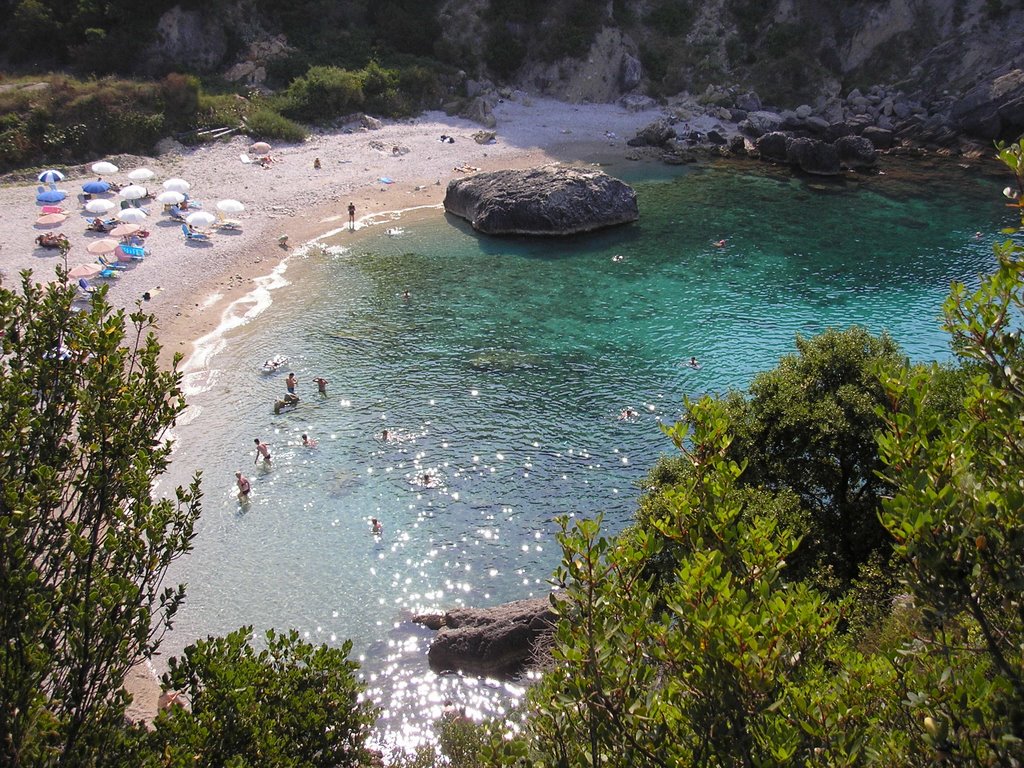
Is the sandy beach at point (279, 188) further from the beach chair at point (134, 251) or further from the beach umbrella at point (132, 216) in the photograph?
the beach umbrella at point (132, 216)

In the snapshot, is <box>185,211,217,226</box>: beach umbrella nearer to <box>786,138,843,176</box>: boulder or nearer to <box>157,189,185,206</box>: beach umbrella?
<box>157,189,185,206</box>: beach umbrella

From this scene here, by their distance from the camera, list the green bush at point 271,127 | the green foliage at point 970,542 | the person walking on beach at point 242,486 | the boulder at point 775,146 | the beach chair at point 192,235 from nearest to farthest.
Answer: the green foliage at point 970,542
the person walking on beach at point 242,486
the beach chair at point 192,235
the green bush at point 271,127
the boulder at point 775,146

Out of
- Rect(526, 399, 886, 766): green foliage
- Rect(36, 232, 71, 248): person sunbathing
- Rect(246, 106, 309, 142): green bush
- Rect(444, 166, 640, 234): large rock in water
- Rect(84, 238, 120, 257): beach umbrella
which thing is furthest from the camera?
Rect(246, 106, 309, 142): green bush

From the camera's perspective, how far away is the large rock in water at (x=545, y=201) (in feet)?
178

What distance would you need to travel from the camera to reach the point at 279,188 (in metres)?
58.8

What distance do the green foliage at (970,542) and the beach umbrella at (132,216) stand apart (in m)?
50.1

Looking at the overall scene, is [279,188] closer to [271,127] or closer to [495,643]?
[271,127]

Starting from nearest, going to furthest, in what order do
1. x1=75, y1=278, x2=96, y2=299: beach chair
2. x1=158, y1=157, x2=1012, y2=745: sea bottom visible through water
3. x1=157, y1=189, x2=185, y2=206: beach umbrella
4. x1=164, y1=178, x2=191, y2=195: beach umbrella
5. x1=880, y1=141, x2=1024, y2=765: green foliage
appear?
x1=880, y1=141, x2=1024, y2=765: green foliage < x1=158, y1=157, x2=1012, y2=745: sea bottom visible through water < x1=75, y1=278, x2=96, y2=299: beach chair < x1=157, y1=189, x2=185, y2=206: beach umbrella < x1=164, y1=178, x2=191, y2=195: beach umbrella

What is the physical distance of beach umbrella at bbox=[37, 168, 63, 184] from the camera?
5178 centimetres

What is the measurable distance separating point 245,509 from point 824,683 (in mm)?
24205

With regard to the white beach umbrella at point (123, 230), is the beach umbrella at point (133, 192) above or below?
above

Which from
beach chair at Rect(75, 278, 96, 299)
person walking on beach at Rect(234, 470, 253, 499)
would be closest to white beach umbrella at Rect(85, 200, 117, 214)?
beach chair at Rect(75, 278, 96, 299)


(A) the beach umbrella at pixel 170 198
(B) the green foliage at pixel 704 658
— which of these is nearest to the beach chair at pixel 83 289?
(A) the beach umbrella at pixel 170 198

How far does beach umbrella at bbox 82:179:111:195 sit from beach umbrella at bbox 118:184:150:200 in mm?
1108
